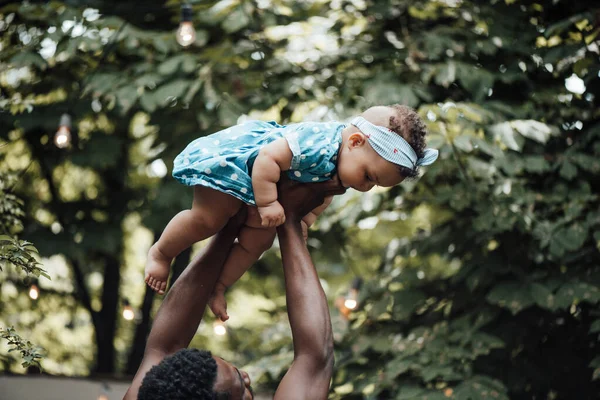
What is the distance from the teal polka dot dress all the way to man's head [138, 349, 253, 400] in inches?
17.6

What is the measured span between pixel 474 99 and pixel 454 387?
1.63m

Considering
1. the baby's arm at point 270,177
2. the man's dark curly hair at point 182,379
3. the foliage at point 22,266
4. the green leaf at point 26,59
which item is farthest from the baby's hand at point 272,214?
the green leaf at point 26,59

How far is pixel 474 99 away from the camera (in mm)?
4270

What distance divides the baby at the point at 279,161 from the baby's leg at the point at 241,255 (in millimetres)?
49

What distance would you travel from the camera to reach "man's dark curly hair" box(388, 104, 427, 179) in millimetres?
1986

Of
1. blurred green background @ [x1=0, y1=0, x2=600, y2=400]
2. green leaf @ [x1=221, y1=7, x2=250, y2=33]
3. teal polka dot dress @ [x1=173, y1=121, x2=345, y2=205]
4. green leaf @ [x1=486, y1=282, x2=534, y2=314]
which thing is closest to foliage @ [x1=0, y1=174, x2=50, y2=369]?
teal polka dot dress @ [x1=173, y1=121, x2=345, y2=205]

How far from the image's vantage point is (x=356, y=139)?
2008 millimetres

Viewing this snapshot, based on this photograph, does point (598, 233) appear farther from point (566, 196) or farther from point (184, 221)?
point (184, 221)

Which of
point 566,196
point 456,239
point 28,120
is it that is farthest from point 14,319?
point 566,196

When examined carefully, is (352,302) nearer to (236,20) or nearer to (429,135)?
(429,135)

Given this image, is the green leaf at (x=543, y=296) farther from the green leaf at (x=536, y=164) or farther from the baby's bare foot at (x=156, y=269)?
the baby's bare foot at (x=156, y=269)

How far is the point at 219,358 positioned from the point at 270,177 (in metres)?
0.49

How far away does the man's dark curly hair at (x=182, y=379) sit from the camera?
69.9 inches

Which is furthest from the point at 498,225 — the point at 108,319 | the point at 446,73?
the point at 108,319
